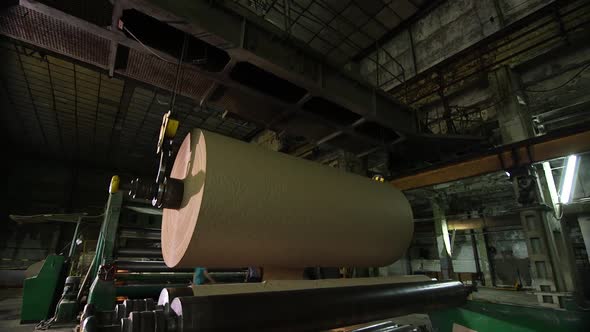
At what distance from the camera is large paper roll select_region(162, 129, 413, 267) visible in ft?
3.36

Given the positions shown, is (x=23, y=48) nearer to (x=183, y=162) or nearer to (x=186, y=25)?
(x=186, y=25)

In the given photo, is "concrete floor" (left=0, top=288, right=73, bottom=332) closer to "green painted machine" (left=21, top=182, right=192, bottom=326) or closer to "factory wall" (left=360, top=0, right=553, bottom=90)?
"green painted machine" (left=21, top=182, right=192, bottom=326)

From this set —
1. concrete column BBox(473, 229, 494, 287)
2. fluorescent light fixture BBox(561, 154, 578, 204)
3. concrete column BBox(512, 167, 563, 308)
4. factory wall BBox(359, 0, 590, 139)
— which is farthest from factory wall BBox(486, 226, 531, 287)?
fluorescent light fixture BBox(561, 154, 578, 204)

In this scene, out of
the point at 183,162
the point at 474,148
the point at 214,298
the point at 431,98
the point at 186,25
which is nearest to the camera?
the point at 214,298

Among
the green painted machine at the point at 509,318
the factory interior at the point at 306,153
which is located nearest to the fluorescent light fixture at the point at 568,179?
the factory interior at the point at 306,153

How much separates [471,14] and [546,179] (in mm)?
3585

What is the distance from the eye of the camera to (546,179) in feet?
17.9

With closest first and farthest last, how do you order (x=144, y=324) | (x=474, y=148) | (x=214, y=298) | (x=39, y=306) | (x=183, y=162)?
(x=144, y=324) < (x=214, y=298) < (x=183, y=162) < (x=474, y=148) < (x=39, y=306)

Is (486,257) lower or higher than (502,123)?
lower

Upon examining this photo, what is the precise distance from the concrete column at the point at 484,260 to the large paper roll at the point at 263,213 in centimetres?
1407

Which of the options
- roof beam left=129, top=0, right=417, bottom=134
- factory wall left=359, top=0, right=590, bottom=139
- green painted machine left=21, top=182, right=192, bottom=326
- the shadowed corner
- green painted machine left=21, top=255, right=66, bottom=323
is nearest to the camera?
the shadowed corner

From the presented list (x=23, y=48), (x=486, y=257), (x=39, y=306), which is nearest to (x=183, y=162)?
(x=39, y=306)

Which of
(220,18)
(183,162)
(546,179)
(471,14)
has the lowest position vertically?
(183,162)

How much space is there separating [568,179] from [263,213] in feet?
18.4
